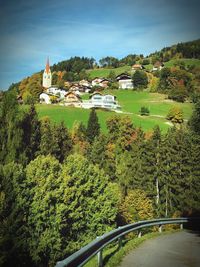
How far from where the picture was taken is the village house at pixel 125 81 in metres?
155

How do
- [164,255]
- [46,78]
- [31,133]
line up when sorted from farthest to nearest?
[46,78]
[31,133]
[164,255]

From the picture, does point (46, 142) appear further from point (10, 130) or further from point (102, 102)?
point (102, 102)

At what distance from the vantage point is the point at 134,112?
A: 4003 inches

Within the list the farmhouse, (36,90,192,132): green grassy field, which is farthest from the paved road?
the farmhouse

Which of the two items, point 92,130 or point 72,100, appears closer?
point 92,130

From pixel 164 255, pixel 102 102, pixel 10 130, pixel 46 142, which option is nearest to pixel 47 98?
pixel 102 102

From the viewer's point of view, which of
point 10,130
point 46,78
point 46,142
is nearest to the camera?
point 10,130

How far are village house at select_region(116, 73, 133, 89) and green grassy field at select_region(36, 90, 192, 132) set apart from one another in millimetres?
27400

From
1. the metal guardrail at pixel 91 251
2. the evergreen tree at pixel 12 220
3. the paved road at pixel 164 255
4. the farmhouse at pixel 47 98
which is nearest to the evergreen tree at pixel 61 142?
the evergreen tree at pixel 12 220

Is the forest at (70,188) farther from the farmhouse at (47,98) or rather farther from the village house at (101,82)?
the village house at (101,82)

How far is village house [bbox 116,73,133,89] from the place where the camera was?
155 m

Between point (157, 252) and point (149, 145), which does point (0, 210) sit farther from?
point (149, 145)

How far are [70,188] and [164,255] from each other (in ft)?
76.9

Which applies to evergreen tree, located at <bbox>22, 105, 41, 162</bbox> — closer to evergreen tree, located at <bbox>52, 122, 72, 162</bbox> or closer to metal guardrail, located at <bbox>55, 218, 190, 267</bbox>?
evergreen tree, located at <bbox>52, 122, 72, 162</bbox>
